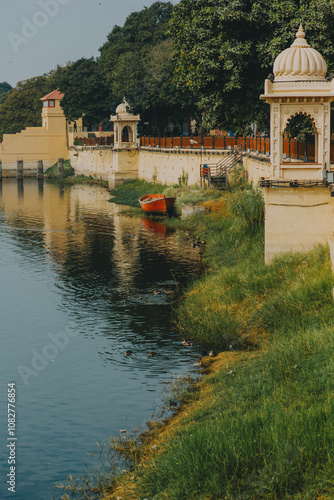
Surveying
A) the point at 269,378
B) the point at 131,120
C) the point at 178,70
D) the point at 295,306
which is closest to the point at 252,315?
the point at 295,306

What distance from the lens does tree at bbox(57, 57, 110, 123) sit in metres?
81.6

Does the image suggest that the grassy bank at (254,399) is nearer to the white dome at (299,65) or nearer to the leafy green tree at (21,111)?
the white dome at (299,65)

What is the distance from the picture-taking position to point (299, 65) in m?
21.6

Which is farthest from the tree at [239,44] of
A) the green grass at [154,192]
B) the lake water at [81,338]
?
the lake water at [81,338]

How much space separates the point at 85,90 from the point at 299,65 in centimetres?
6254

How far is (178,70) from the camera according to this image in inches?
1368

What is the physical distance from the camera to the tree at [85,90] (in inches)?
3211

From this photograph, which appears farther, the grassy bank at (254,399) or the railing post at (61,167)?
the railing post at (61,167)

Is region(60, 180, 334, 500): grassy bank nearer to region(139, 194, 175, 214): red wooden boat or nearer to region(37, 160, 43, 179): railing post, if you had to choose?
region(139, 194, 175, 214): red wooden boat

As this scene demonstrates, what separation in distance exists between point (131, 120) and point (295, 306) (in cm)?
4963

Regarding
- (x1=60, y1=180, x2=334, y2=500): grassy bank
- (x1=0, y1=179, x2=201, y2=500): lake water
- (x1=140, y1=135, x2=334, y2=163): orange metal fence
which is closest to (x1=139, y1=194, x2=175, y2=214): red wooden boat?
(x1=0, y1=179, x2=201, y2=500): lake water

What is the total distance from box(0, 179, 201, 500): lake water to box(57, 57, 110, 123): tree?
44.7 metres

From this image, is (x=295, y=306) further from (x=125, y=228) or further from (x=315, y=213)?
(x=125, y=228)

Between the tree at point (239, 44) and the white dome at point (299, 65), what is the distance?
22.6 feet
